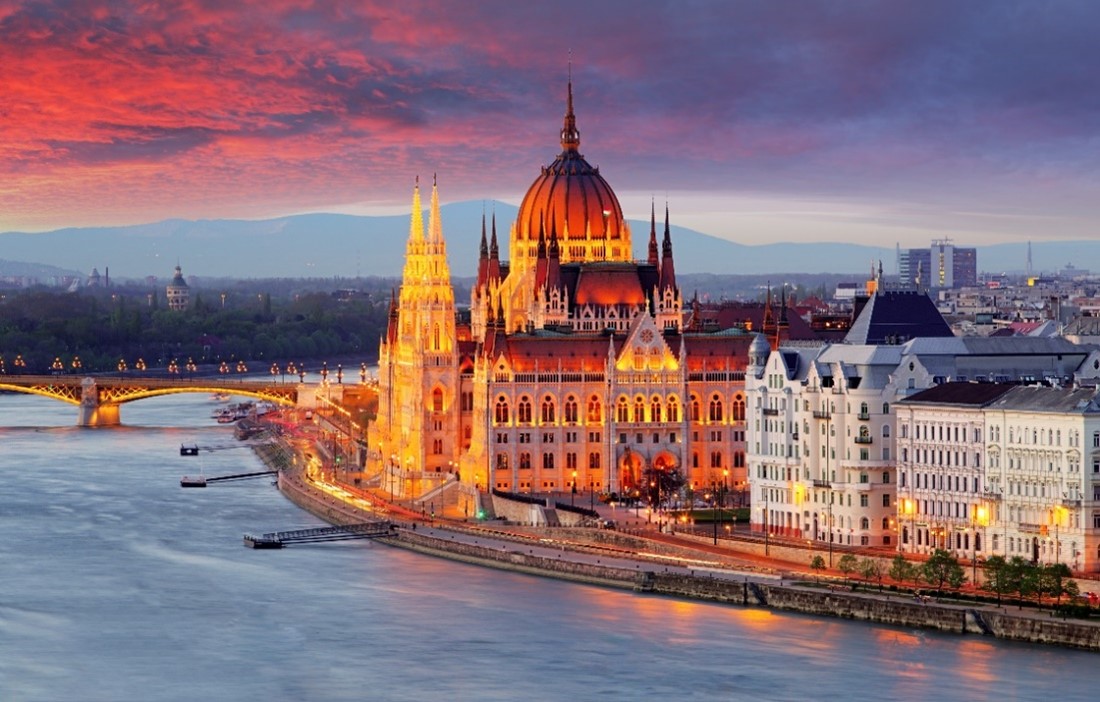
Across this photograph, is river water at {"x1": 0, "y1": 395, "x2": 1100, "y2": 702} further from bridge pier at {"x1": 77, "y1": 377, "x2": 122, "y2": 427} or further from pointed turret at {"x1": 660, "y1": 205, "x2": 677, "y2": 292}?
bridge pier at {"x1": 77, "y1": 377, "x2": 122, "y2": 427}

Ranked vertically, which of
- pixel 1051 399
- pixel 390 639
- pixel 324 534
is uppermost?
pixel 1051 399

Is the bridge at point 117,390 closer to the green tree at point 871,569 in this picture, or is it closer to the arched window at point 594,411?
the arched window at point 594,411

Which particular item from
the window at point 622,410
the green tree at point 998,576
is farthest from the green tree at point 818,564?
the window at point 622,410

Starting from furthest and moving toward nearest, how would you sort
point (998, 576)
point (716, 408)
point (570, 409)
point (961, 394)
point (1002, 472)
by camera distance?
point (716, 408) < point (570, 409) < point (961, 394) < point (1002, 472) < point (998, 576)

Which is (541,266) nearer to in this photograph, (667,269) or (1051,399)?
(667,269)

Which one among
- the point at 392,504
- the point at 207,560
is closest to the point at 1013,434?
the point at 207,560

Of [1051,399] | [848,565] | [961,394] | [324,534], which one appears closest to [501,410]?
[324,534]
